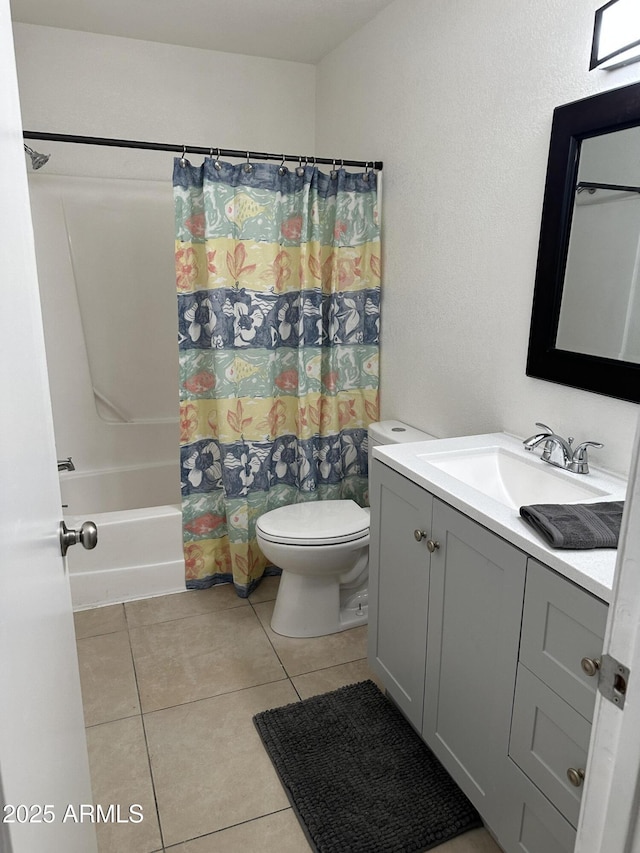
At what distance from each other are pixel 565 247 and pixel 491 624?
1107 mm

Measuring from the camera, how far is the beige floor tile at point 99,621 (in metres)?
2.46

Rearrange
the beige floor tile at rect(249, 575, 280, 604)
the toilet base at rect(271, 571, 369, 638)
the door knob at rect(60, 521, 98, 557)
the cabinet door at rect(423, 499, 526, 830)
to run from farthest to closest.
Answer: the beige floor tile at rect(249, 575, 280, 604) → the toilet base at rect(271, 571, 369, 638) → the cabinet door at rect(423, 499, 526, 830) → the door knob at rect(60, 521, 98, 557)

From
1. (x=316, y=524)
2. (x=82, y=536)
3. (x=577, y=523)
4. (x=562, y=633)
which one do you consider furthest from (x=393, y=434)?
(x=82, y=536)

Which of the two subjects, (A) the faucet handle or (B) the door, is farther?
(A) the faucet handle

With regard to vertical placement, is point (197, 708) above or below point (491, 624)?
below

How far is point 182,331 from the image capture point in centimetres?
254

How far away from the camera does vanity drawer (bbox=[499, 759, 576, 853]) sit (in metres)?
1.25

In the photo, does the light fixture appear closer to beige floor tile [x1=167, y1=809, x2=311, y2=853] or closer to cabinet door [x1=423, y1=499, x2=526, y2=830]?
cabinet door [x1=423, y1=499, x2=526, y2=830]

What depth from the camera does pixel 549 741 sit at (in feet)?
4.17

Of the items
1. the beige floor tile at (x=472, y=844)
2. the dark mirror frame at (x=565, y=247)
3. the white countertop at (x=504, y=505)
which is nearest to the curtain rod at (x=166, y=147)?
the dark mirror frame at (x=565, y=247)

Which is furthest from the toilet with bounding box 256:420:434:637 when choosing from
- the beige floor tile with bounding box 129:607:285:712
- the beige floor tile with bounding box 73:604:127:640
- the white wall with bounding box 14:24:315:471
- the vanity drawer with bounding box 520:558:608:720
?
the white wall with bounding box 14:24:315:471

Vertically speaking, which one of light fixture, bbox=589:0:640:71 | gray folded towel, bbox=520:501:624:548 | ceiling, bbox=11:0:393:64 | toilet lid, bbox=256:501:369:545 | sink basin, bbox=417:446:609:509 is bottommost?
toilet lid, bbox=256:501:369:545

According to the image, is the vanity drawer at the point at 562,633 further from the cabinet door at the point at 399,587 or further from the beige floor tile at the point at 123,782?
the beige floor tile at the point at 123,782

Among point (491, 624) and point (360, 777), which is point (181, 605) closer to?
point (360, 777)
